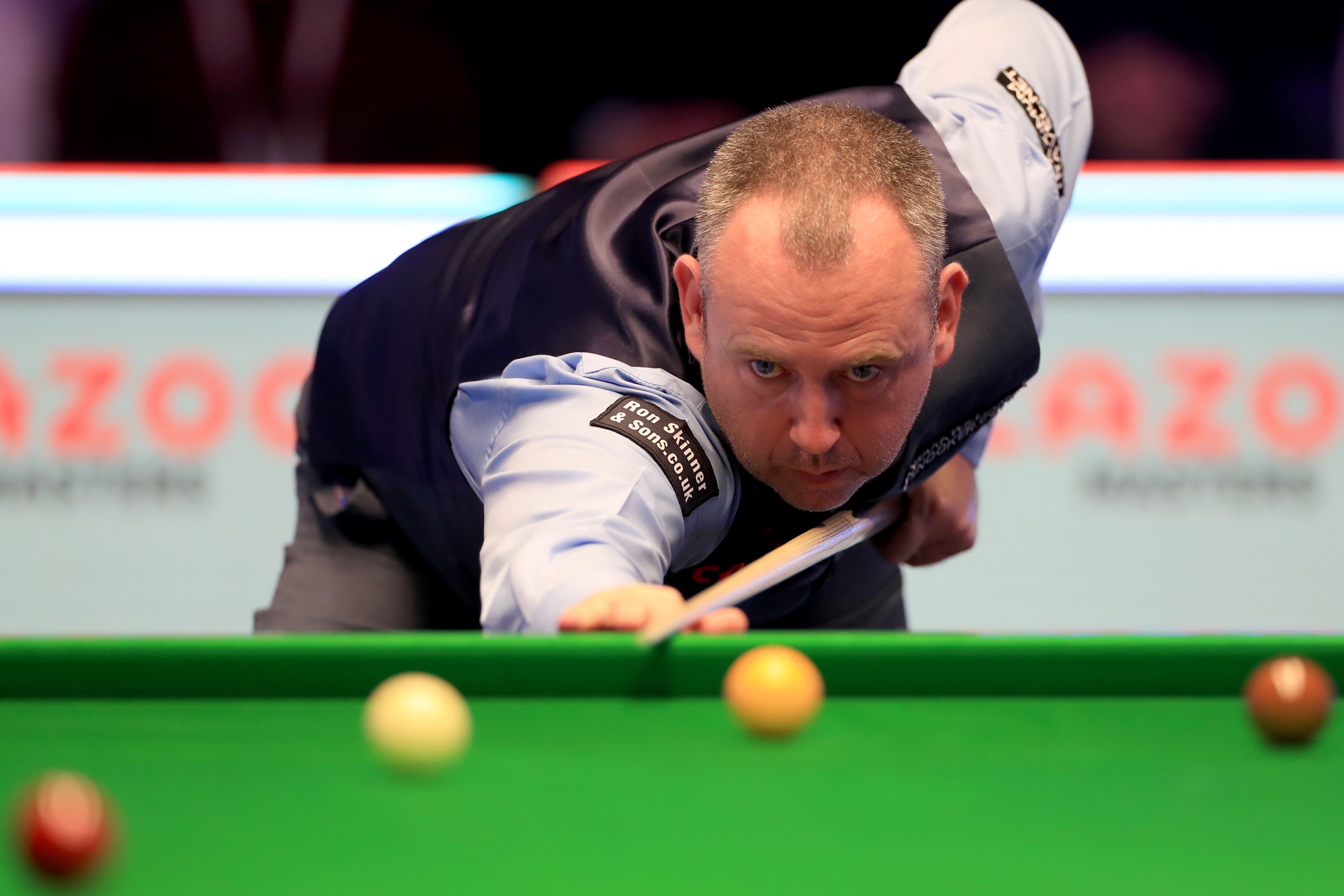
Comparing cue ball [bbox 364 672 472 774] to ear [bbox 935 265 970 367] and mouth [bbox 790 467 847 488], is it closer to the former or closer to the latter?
mouth [bbox 790 467 847 488]

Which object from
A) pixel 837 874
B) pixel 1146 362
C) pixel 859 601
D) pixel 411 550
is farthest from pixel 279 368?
pixel 837 874

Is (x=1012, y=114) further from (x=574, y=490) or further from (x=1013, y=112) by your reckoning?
(x=574, y=490)

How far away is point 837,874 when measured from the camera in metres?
0.90

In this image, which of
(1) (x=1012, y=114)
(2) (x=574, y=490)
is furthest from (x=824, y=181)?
(1) (x=1012, y=114)

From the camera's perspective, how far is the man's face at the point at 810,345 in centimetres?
157

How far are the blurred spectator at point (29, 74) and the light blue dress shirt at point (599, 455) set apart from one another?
343cm

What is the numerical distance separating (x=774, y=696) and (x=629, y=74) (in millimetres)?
3924

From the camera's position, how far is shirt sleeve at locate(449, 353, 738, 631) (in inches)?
59.3

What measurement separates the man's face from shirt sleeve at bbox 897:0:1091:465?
50cm

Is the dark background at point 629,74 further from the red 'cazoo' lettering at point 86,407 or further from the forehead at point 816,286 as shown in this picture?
the forehead at point 816,286

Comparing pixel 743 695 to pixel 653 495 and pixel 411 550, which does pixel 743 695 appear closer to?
pixel 653 495

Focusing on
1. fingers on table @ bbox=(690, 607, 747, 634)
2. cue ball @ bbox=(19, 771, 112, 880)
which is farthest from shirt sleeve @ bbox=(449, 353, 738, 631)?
cue ball @ bbox=(19, 771, 112, 880)

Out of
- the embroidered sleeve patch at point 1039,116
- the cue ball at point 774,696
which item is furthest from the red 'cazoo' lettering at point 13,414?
the cue ball at point 774,696

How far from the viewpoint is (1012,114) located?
7.32ft
